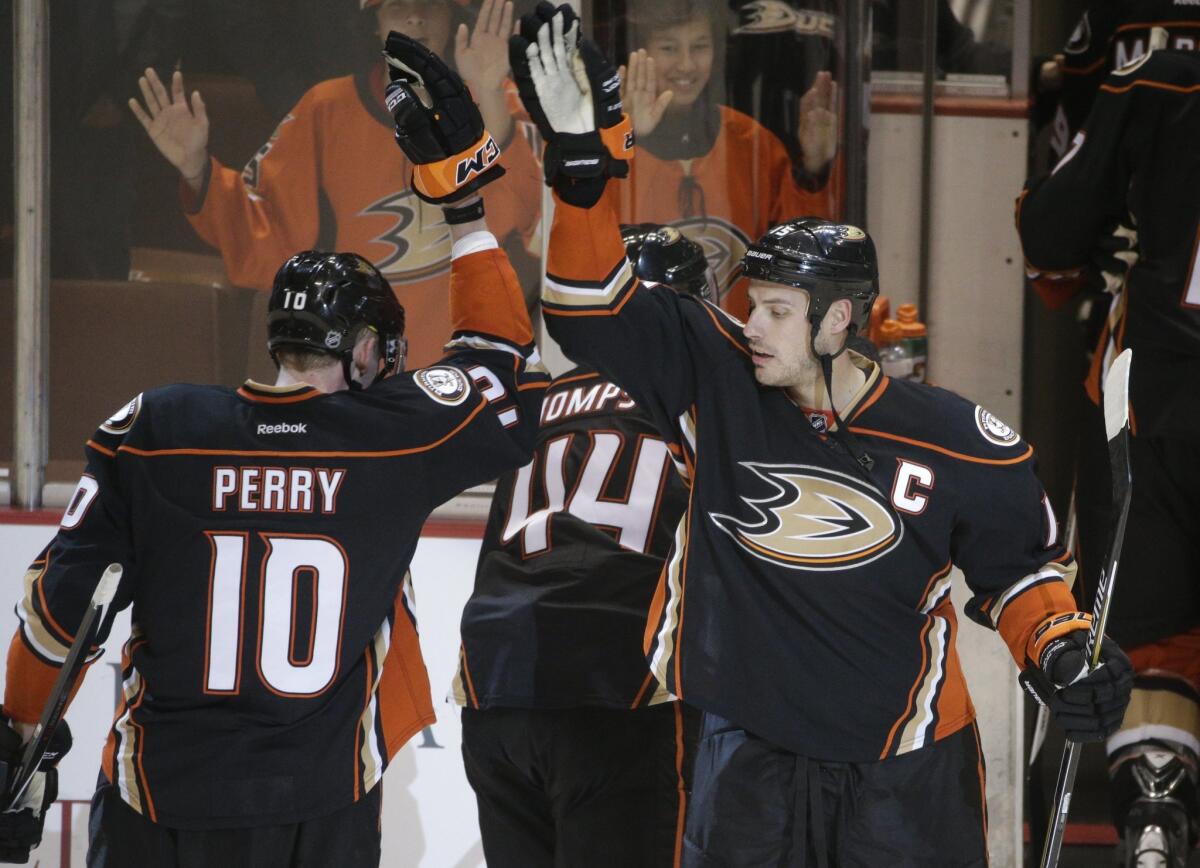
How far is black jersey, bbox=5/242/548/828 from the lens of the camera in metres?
2.35

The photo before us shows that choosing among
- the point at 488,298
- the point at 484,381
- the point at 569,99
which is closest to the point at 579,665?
the point at 484,381

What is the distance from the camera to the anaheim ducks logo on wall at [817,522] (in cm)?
A: 237

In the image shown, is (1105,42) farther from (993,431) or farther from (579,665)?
(579,665)

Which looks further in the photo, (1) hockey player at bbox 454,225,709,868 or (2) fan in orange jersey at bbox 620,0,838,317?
(2) fan in orange jersey at bbox 620,0,838,317

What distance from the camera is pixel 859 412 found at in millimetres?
2453

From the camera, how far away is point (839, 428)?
2.43m

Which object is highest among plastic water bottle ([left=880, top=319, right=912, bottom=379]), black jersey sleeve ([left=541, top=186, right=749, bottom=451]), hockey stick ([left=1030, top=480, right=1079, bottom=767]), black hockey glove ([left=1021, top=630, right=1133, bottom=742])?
black jersey sleeve ([left=541, top=186, right=749, bottom=451])

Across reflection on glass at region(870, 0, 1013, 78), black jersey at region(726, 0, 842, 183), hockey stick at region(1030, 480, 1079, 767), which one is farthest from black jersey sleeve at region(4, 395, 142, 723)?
reflection on glass at region(870, 0, 1013, 78)

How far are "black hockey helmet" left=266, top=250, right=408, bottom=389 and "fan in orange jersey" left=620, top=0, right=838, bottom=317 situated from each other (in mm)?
1275

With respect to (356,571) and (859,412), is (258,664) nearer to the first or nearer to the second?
(356,571)

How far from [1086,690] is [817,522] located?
0.46 metres

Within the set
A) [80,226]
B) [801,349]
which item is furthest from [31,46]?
[801,349]

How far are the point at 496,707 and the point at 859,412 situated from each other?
90 cm

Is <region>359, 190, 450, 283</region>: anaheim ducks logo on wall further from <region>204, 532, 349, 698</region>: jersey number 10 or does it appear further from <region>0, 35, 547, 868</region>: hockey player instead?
<region>204, 532, 349, 698</region>: jersey number 10
